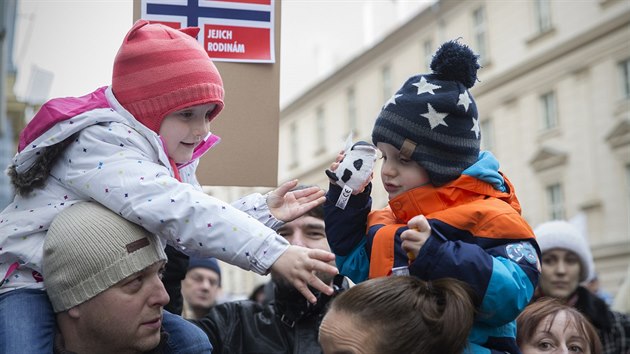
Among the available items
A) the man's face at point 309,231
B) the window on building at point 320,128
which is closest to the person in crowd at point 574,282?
the man's face at point 309,231

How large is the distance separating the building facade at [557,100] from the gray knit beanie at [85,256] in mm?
21377

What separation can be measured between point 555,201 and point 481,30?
6.73m

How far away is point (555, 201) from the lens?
95.4ft

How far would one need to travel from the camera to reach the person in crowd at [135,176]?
2.50 metres

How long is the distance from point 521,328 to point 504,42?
2818cm

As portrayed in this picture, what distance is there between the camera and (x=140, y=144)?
8.82 feet

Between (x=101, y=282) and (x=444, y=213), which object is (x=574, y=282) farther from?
(x=101, y=282)

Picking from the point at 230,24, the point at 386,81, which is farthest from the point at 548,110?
the point at 230,24

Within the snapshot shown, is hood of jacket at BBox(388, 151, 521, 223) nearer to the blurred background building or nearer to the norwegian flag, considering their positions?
the norwegian flag

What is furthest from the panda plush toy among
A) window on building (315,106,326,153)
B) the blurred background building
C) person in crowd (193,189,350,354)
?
window on building (315,106,326,153)

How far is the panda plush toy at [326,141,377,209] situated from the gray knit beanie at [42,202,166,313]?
72 cm

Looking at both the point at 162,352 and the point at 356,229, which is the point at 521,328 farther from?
the point at 162,352

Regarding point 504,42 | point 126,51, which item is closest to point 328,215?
point 126,51

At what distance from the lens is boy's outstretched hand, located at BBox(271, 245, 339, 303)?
2.40m
